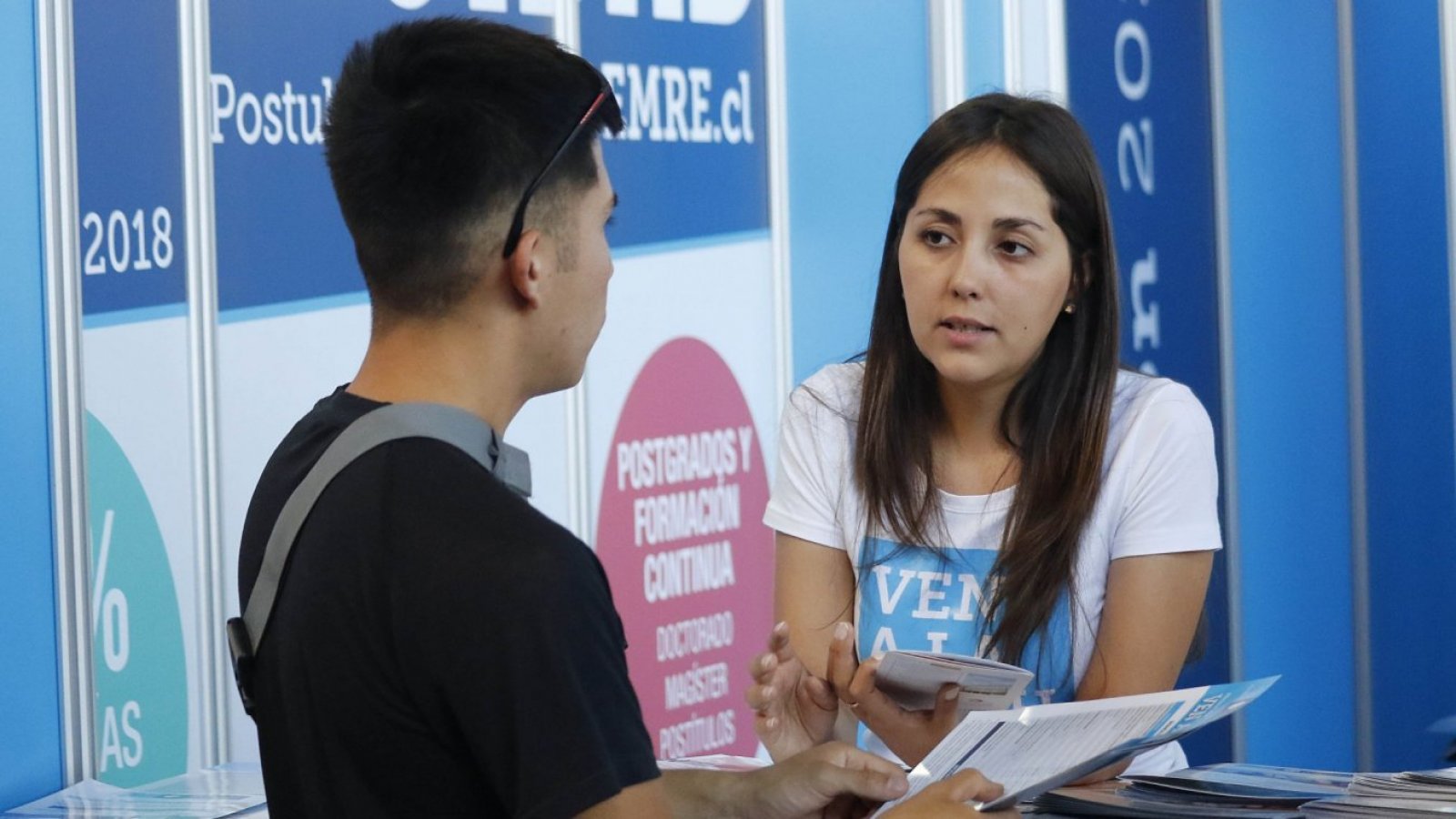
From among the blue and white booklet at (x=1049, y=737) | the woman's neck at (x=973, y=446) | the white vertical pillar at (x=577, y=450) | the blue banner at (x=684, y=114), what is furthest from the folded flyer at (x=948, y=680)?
the blue banner at (x=684, y=114)

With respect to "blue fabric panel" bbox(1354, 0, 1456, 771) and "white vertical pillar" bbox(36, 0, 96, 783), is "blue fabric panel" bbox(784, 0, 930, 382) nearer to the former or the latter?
"blue fabric panel" bbox(1354, 0, 1456, 771)

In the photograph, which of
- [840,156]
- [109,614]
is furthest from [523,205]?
[840,156]

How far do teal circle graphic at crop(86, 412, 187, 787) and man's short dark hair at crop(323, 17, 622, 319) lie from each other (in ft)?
4.45

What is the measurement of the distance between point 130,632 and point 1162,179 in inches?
113

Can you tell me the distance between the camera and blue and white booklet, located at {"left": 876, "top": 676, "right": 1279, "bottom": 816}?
5.00ft

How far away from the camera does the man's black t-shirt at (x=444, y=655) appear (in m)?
1.12

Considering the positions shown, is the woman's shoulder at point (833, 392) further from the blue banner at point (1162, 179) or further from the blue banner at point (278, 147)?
the blue banner at point (1162, 179)

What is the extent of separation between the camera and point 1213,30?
4559mm

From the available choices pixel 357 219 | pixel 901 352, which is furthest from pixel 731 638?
pixel 357 219

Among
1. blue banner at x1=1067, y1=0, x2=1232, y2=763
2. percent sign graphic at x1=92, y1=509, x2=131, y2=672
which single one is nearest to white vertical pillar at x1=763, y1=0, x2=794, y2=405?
blue banner at x1=1067, y1=0, x2=1232, y2=763

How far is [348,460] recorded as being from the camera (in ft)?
3.99

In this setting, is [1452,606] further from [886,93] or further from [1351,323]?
[886,93]

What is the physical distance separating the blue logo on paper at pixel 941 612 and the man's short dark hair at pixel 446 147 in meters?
0.96

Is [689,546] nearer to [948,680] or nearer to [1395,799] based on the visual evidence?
[948,680]
